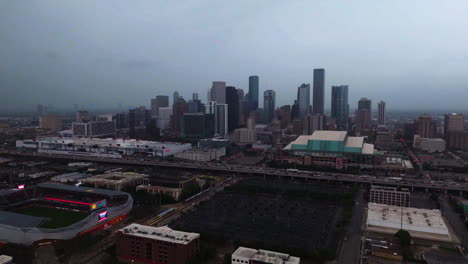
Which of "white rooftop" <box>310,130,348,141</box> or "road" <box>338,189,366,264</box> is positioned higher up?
"white rooftop" <box>310,130,348,141</box>

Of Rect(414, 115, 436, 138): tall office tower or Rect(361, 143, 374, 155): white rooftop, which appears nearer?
Rect(361, 143, 374, 155): white rooftop

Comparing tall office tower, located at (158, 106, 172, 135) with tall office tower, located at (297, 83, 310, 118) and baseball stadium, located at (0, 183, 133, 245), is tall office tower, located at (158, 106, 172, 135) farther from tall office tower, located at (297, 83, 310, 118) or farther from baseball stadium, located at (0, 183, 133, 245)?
baseball stadium, located at (0, 183, 133, 245)

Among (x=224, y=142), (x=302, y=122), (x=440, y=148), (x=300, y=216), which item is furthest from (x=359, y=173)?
(x=302, y=122)

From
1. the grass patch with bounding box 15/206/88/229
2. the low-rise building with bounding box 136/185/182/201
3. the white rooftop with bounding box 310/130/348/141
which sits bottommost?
the grass patch with bounding box 15/206/88/229

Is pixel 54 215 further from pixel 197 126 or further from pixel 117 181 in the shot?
pixel 197 126

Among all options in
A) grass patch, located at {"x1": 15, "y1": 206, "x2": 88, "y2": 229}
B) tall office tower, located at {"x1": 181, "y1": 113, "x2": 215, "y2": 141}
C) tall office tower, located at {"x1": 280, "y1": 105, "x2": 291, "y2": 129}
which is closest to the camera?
grass patch, located at {"x1": 15, "y1": 206, "x2": 88, "y2": 229}

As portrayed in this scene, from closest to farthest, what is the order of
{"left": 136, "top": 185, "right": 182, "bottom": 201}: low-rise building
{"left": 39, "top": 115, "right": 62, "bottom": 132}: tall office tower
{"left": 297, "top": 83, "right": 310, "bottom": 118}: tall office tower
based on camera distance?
{"left": 136, "top": 185, "right": 182, "bottom": 201}: low-rise building → {"left": 39, "top": 115, "right": 62, "bottom": 132}: tall office tower → {"left": 297, "top": 83, "right": 310, "bottom": 118}: tall office tower

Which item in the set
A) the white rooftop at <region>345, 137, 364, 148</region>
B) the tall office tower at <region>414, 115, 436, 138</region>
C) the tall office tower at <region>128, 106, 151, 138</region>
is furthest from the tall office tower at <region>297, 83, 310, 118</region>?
the white rooftop at <region>345, 137, 364, 148</region>

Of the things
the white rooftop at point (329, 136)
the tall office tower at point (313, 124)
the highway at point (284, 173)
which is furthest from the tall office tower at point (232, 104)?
the highway at point (284, 173)
